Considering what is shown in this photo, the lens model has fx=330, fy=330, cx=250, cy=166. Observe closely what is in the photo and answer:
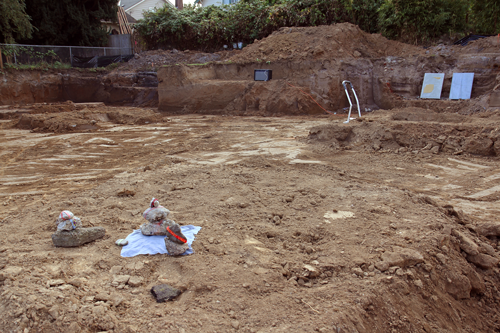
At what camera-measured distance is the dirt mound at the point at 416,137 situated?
22.3 feet

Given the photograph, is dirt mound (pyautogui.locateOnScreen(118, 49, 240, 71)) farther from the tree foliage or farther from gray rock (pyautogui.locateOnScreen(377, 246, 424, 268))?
gray rock (pyautogui.locateOnScreen(377, 246, 424, 268))

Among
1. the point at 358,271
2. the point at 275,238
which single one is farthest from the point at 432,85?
the point at 358,271

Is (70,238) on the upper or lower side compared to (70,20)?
lower

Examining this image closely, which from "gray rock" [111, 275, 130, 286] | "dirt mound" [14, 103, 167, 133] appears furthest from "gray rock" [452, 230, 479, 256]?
"dirt mound" [14, 103, 167, 133]

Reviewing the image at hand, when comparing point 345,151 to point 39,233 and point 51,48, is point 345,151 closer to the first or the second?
point 39,233

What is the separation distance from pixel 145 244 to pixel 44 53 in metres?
20.6

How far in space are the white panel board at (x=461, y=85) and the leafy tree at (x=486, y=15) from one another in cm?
411

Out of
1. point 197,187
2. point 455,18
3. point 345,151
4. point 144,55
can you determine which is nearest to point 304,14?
point 455,18

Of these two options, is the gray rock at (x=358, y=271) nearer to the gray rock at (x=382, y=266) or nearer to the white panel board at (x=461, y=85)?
the gray rock at (x=382, y=266)

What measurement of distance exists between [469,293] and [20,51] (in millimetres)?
22087

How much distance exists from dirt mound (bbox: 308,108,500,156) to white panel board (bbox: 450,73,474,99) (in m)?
4.04

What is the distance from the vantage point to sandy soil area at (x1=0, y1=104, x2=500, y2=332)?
92.7 inches

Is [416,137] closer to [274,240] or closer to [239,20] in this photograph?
[274,240]

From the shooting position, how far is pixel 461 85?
38.1 feet
